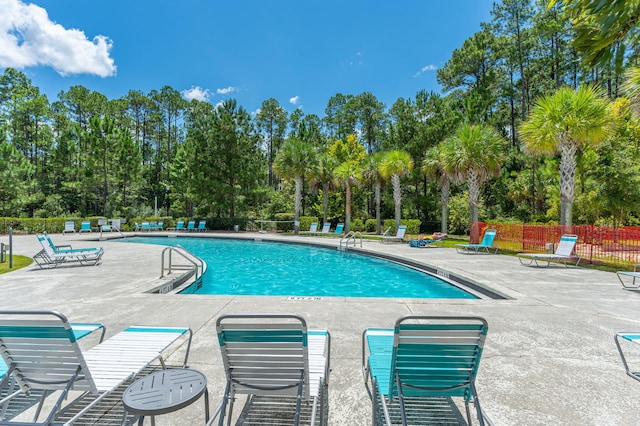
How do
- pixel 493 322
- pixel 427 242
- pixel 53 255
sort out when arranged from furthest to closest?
pixel 427 242 < pixel 53 255 < pixel 493 322

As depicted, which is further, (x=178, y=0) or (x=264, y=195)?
(x=264, y=195)

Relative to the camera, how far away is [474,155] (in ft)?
53.4

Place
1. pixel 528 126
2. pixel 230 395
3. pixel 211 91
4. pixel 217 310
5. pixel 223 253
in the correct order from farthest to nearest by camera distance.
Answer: pixel 211 91 < pixel 223 253 < pixel 528 126 < pixel 217 310 < pixel 230 395

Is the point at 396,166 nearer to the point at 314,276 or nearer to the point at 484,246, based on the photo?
the point at 484,246

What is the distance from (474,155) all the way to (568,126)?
5397 mm

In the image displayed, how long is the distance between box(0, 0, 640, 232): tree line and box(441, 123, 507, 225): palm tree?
0.06 m

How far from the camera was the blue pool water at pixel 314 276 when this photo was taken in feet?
27.6

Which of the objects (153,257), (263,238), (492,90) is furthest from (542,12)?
(153,257)

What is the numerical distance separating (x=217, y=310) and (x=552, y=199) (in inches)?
826

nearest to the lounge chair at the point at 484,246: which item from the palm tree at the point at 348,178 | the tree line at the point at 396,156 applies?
the tree line at the point at 396,156

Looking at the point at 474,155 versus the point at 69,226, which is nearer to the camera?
the point at 474,155

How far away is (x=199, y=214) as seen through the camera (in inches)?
1183

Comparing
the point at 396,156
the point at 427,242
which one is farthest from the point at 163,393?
the point at 396,156

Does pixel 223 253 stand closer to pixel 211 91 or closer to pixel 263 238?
pixel 263 238
